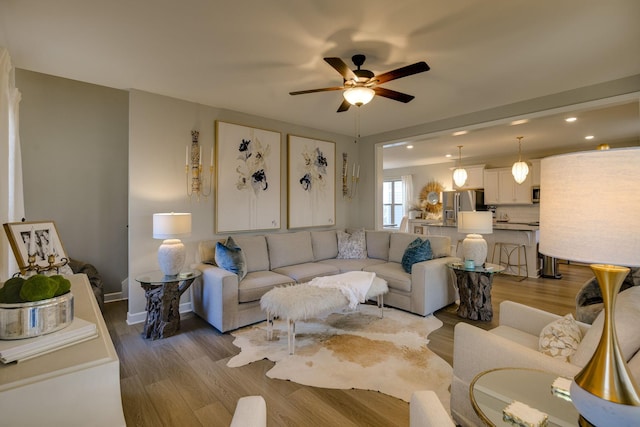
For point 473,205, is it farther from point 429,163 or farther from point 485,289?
point 485,289

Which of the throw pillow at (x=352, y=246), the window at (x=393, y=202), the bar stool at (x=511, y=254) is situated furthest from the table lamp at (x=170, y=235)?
the window at (x=393, y=202)

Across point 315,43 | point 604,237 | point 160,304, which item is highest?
point 315,43

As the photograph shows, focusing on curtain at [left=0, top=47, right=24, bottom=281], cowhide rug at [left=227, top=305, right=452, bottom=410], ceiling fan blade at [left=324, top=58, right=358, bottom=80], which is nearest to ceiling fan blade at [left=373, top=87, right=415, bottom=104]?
ceiling fan blade at [left=324, top=58, right=358, bottom=80]

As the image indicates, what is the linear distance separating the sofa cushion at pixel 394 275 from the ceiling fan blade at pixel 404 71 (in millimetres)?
2319

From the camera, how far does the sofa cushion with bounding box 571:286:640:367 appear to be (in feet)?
4.18

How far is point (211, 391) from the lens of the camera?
2211 millimetres

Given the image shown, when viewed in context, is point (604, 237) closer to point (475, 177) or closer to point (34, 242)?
point (34, 242)

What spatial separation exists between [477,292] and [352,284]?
153 cm

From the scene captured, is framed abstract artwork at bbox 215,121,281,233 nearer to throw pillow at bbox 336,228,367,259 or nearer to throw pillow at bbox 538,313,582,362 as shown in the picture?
throw pillow at bbox 336,228,367,259

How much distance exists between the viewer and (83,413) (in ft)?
2.70

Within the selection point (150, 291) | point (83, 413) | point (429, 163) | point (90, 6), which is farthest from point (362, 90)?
point (429, 163)

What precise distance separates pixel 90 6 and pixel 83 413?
2.39m

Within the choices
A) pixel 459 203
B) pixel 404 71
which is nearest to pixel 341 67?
pixel 404 71

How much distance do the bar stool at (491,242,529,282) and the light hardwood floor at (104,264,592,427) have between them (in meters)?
3.44
